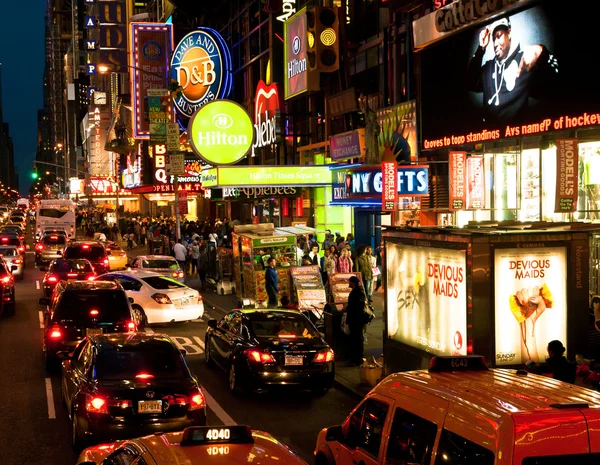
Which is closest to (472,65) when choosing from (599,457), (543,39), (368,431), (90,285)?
(543,39)

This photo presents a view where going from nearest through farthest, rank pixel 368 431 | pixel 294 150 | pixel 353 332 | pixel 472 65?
pixel 368 431 → pixel 353 332 → pixel 472 65 → pixel 294 150

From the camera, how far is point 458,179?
2038 centimetres

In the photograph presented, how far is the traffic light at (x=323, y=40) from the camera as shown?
3253cm

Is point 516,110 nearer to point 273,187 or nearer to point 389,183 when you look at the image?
point 389,183

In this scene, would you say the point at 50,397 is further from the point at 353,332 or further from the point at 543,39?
the point at 543,39

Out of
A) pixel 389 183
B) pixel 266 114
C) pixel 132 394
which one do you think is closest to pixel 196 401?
pixel 132 394

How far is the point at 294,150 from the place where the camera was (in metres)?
39.4

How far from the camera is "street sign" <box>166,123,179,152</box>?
34.0 metres

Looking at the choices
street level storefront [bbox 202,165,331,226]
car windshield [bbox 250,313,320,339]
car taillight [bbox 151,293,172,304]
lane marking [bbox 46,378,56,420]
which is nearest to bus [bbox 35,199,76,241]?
street level storefront [bbox 202,165,331,226]

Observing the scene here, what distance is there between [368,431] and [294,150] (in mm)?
32757

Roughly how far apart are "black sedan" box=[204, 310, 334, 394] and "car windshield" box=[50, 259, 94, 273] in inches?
563

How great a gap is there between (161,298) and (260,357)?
27.9 ft

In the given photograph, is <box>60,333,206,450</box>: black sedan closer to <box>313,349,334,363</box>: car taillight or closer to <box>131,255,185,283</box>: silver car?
<box>313,349,334,363</box>: car taillight

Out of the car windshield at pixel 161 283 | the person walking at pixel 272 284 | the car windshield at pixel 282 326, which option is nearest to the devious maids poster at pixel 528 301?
the car windshield at pixel 282 326
